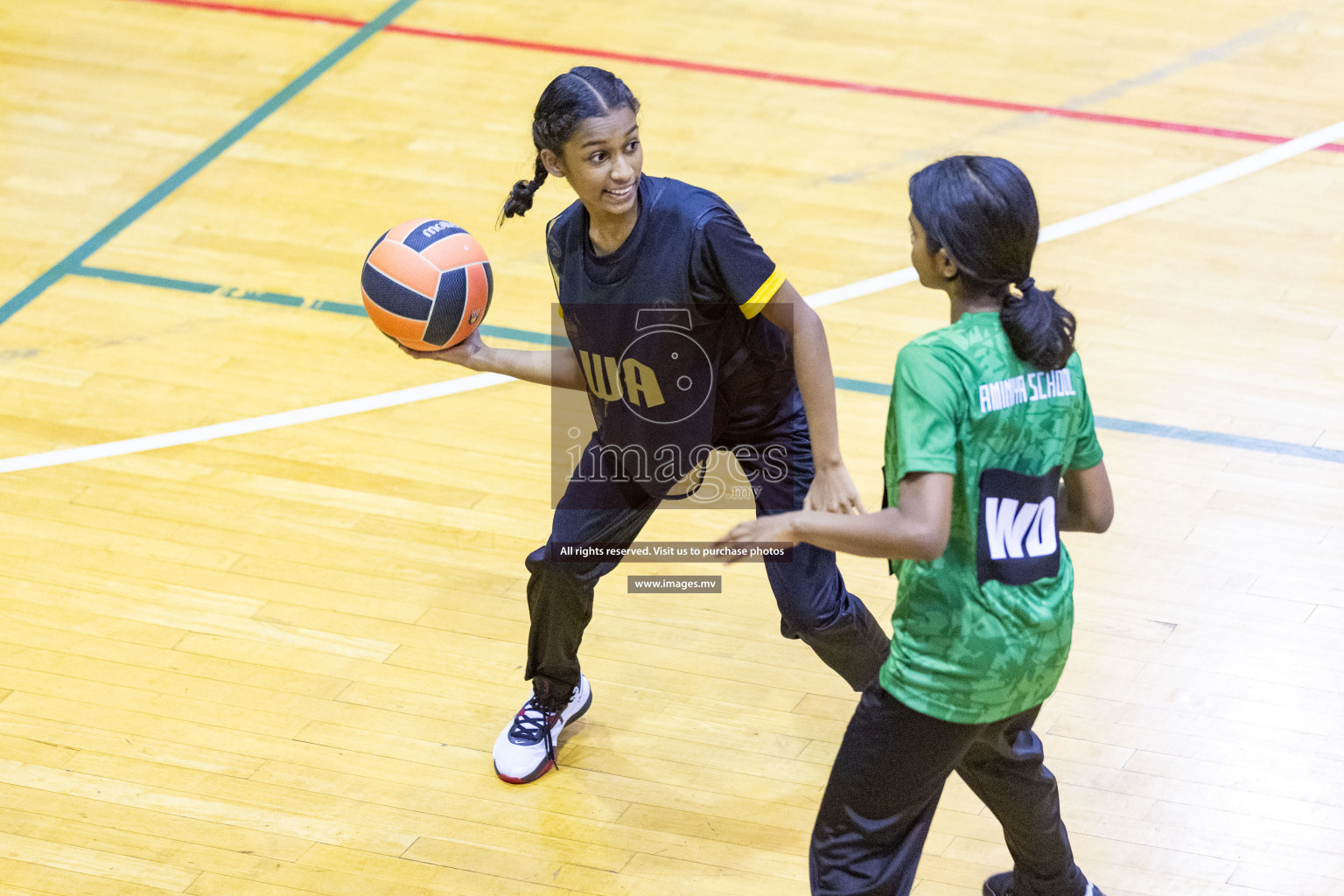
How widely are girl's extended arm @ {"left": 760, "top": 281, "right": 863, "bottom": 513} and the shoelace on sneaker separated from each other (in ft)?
3.17

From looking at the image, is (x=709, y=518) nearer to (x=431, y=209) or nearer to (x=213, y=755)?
(x=213, y=755)

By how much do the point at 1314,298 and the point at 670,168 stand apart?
2.55 metres

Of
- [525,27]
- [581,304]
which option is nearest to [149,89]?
[525,27]

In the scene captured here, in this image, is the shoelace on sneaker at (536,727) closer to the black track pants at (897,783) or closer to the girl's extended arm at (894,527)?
the black track pants at (897,783)

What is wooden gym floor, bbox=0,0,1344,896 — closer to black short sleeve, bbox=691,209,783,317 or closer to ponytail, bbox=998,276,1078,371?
black short sleeve, bbox=691,209,783,317

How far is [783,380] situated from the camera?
3268 millimetres

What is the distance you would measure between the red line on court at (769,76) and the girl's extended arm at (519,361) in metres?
4.06

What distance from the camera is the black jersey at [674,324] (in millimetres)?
3041

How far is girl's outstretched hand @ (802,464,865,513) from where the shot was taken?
2.98 metres

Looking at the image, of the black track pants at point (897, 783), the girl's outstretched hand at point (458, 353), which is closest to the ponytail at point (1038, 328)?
the black track pants at point (897, 783)

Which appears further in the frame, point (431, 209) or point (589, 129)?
point (431, 209)

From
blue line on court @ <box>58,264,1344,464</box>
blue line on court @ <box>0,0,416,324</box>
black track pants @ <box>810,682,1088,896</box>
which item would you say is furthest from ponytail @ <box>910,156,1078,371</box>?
blue line on court @ <box>0,0,416,324</box>

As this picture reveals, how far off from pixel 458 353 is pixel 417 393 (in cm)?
181

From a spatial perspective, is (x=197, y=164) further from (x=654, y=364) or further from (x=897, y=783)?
(x=897, y=783)
